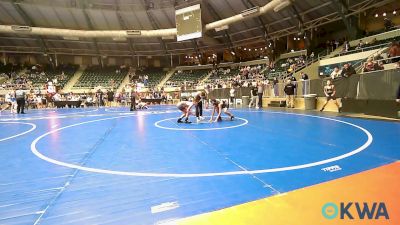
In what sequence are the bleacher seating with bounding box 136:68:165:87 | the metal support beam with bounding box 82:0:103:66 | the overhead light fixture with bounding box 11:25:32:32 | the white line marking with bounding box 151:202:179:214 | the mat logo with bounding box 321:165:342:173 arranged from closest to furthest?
the white line marking with bounding box 151:202:179:214 → the mat logo with bounding box 321:165:342:173 → the overhead light fixture with bounding box 11:25:32:32 → the metal support beam with bounding box 82:0:103:66 → the bleacher seating with bounding box 136:68:165:87

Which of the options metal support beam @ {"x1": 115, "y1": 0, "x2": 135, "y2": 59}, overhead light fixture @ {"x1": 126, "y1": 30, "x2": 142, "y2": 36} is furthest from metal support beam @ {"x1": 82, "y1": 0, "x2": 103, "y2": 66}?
overhead light fixture @ {"x1": 126, "y1": 30, "x2": 142, "y2": 36}

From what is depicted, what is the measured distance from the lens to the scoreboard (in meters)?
31.7

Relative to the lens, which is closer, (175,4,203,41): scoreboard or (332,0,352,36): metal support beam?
(332,0,352,36): metal support beam

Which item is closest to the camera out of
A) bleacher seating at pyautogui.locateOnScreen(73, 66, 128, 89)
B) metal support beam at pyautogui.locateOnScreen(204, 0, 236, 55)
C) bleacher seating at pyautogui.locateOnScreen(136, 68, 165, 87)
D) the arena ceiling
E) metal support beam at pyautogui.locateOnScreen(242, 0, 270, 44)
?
the arena ceiling

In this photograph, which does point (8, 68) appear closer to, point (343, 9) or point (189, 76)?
point (189, 76)

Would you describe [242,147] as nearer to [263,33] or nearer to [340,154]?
[340,154]

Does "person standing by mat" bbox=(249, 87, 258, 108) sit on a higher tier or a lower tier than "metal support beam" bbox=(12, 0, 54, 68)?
lower

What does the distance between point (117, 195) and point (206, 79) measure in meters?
36.2

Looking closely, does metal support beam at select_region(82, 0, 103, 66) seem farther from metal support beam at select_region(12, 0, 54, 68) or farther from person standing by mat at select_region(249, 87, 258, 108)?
person standing by mat at select_region(249, 87, 258, 108)

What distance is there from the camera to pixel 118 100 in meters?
31.4

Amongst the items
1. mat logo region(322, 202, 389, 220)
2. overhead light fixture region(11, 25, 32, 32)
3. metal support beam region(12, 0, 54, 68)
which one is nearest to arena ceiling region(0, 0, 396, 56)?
metal support beam region(12, 0, 54, 68)

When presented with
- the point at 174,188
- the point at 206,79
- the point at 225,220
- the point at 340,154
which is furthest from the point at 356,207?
the point at 206,79

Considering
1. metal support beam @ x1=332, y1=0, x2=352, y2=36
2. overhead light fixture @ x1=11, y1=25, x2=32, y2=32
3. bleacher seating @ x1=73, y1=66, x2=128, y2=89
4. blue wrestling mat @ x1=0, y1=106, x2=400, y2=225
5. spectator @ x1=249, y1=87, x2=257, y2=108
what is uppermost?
overhead light fixture @ x1=11, y1=25, x2=32, y2=32

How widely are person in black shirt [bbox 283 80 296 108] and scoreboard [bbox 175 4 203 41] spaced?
17443mm
